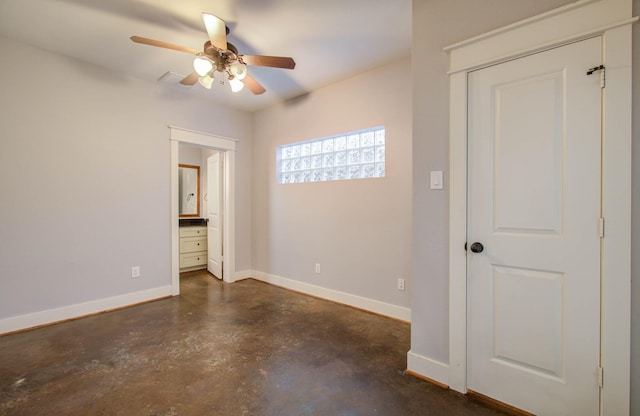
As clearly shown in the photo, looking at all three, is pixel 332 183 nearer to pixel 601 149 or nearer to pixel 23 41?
pixel 601 149

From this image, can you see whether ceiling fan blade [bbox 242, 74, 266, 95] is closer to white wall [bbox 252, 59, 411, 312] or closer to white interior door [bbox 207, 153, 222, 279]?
white wall [bbox 252, 59, 411, 312]

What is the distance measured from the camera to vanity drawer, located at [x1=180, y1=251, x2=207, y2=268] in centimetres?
482

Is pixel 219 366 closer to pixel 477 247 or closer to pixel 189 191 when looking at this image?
pixel 477 247

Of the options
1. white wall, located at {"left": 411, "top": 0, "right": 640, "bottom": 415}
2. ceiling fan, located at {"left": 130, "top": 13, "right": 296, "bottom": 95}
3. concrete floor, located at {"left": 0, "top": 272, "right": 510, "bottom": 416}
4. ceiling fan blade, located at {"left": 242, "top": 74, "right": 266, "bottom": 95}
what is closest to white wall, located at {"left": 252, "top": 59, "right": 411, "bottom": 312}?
concrete floor, located at {"left": 0, "top": 272, "right": 510, "bottom": 416}

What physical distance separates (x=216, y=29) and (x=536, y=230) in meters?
2.37

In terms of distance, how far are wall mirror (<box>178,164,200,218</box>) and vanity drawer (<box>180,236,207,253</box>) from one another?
21.4 inches

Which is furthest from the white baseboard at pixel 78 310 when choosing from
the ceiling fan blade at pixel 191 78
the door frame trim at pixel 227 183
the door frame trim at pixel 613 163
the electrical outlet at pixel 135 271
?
the door frame trim at pixel 613 163

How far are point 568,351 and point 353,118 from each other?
105 inches

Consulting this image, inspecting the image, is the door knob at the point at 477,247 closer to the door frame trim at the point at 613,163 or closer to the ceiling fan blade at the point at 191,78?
the door frame trim at the point at 613,163

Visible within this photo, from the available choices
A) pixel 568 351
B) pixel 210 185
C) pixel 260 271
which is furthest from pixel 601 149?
pixel 210 185

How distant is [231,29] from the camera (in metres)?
2.31

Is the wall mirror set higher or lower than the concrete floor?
higher

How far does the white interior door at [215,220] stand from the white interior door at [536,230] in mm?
3610

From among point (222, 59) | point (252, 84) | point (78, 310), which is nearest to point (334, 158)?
point (252, 84)
